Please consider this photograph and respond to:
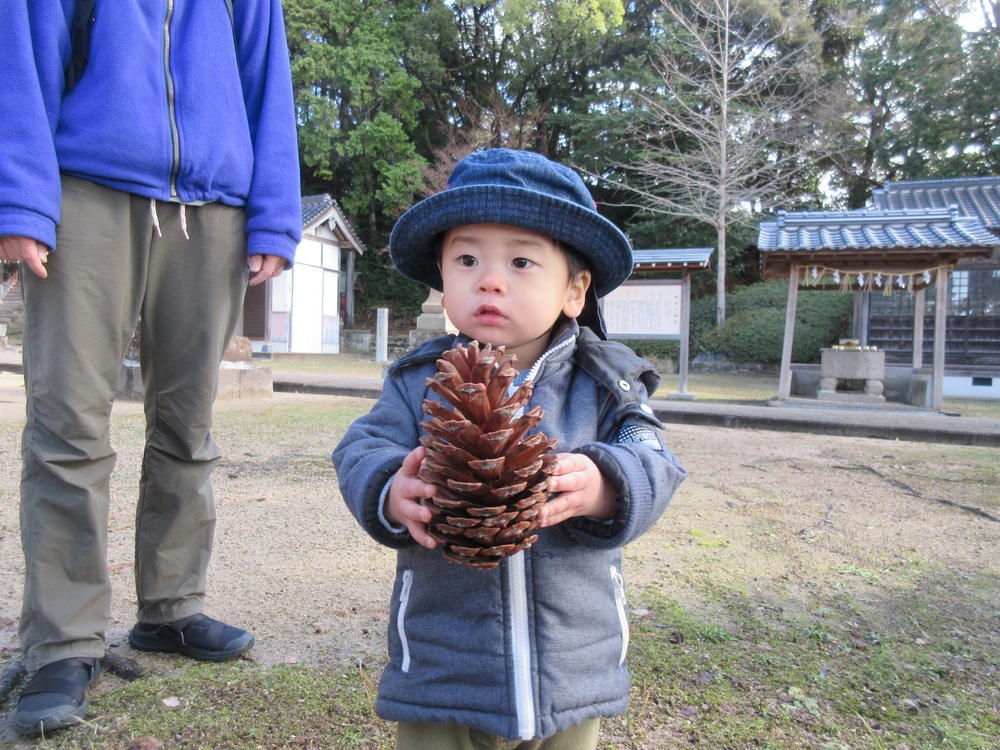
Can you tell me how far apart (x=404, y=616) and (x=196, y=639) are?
90 cm

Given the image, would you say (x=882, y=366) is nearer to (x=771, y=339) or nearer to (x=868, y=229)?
(x=868, y=229)

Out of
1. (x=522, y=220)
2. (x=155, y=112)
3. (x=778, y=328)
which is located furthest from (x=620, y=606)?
Result: (x=778, y=328)

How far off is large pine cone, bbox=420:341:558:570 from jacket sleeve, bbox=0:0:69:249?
117 cm

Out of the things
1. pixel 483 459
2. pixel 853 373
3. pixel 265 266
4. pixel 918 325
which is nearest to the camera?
pixel 483 459

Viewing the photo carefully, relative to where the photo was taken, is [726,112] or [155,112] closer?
[155,112]

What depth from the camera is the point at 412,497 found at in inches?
Result: 40.7

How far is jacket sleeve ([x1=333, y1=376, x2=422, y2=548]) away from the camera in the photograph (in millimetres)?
1164

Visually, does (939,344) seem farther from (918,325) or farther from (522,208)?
(522,208)

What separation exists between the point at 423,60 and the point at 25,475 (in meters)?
23.2

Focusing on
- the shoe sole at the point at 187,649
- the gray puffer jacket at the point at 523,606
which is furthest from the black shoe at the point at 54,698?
the gray puffer jacket at the point at 523,606

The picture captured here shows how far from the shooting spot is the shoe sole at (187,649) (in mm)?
1819

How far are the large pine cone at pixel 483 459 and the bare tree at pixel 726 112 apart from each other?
17.8 m

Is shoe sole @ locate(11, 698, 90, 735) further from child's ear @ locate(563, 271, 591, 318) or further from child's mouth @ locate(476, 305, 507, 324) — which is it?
child's ear @ locate(563, 271, 591, 318)

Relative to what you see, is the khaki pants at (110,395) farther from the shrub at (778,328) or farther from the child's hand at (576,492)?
the shrub at (778,328)
